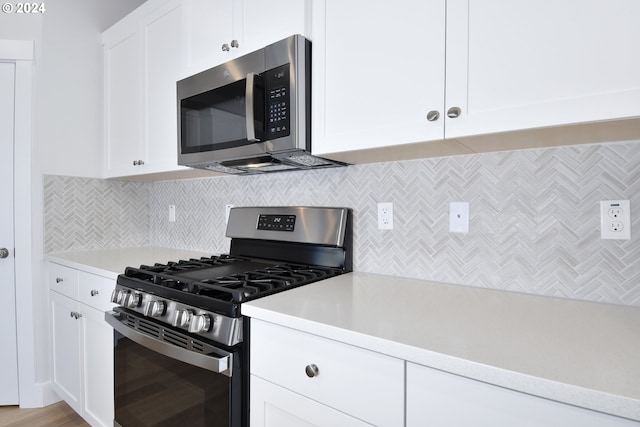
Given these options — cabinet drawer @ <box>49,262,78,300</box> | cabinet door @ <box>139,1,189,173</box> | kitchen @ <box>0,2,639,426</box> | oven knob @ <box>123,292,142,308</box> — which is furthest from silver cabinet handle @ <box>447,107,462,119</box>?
cabinet drawer @ <box>49,262,78,300</box>

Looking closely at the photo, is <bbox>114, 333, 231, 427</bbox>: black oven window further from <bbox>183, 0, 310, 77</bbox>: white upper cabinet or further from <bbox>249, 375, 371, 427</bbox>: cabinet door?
<bbox>183, 0, 310, 77</bbox>: white upper cabinet

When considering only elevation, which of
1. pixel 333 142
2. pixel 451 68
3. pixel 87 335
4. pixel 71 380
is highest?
pixel 451 68

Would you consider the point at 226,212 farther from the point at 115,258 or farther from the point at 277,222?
the point at 115,258

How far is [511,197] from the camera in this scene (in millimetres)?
1190

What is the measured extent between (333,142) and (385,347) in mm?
750

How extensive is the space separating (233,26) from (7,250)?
197 cm

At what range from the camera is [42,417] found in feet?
6.82

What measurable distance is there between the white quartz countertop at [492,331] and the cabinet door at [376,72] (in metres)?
0.50

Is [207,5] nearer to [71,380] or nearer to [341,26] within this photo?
[341,26]

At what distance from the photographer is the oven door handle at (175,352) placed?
104 cm

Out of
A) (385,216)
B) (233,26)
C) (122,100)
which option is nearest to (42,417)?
(122,100)

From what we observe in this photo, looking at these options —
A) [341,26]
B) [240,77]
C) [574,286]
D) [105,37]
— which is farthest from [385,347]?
[105,37]

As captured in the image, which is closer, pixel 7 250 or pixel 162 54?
pixel 162 54

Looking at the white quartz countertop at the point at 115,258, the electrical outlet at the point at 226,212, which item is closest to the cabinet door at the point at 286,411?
the white quartz countertop at the point at 115,258
